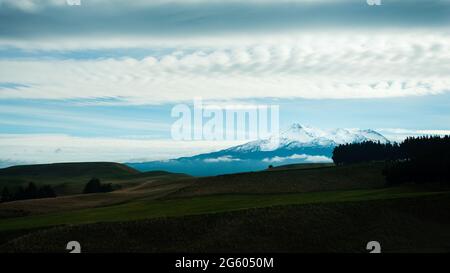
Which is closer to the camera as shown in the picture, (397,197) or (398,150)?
(397,197)

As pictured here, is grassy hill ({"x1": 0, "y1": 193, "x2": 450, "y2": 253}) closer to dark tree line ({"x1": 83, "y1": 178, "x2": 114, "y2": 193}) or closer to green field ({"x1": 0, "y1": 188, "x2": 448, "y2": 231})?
green field ({"x1": 0, "y1": 188, "x2": 448, "y2": 231})

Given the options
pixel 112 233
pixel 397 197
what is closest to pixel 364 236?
pixel 397 197

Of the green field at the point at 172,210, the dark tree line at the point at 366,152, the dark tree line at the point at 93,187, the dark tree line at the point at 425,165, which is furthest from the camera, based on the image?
the dark tree line at the point at 366,152

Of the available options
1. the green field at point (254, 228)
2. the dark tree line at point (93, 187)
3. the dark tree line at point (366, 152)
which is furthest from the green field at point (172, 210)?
the dark tree line at point (366, 152)

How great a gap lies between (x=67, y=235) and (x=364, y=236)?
30702 millimetres

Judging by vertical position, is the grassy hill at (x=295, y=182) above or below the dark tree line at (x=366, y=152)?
below

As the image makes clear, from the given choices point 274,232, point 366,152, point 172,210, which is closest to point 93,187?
point 366,152

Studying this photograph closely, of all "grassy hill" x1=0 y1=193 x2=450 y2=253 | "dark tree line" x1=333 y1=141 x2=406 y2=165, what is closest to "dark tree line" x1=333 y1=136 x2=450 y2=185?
"dark tree line" x1=333 y1=141 x2=406 y2=165

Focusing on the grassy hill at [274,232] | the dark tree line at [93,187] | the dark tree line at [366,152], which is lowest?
the grassy hill at [274,232]

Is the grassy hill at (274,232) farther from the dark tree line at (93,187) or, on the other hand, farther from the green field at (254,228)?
the dark tree line at (93,187)

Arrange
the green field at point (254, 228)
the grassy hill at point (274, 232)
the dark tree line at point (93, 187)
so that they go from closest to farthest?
the grassy hill at point (274, 232)
the green field at point (254, 228)
the dark tree line at point (93, 187)

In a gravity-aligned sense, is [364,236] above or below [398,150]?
below
